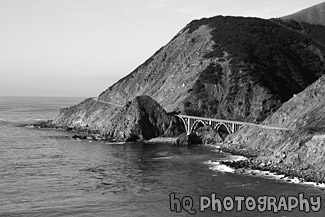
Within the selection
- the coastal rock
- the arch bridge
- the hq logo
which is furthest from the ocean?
the coastal rock

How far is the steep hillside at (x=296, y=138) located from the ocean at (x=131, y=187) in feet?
24.9

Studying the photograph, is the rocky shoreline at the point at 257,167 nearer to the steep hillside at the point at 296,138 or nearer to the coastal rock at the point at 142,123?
the steep hillside at the point at 296,138

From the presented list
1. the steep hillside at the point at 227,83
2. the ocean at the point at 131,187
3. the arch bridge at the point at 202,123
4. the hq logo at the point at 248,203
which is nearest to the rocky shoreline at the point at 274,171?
the ocean at the point at 131,187

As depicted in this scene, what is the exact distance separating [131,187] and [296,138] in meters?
34.7

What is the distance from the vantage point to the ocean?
64000 millimetres

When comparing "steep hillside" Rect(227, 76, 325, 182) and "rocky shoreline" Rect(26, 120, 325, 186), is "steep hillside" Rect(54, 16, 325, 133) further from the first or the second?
"steep hillside" Rect(227, 76, 325, 182)

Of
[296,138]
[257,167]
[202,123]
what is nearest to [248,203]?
[257,167]

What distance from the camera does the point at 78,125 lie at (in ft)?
621

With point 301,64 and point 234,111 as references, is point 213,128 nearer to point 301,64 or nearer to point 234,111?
point 234,111

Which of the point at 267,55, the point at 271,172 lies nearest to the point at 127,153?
the point at 271,172

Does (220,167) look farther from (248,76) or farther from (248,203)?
(248,76)

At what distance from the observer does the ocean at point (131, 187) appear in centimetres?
6400

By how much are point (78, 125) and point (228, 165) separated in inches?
4113

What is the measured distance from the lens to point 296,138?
92062 millimetres
